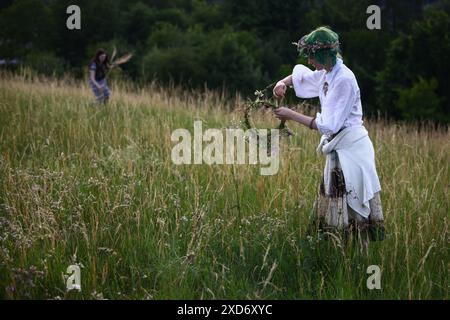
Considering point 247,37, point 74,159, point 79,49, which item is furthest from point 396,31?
point 74,159

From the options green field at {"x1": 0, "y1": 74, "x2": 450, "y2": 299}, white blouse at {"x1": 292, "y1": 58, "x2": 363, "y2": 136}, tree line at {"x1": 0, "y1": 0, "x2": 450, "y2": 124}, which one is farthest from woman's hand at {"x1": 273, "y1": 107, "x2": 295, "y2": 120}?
tree line at {"x1": 0, "y1": 0, "x2": 450, "y2": 124}

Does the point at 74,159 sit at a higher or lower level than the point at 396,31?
lower

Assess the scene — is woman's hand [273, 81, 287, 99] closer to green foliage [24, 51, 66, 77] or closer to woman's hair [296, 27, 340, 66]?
woman's hair [296, 27, 340, 66]

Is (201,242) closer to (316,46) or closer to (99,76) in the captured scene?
(316,46)

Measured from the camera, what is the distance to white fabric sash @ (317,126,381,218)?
355cm

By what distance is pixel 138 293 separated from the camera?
335cm

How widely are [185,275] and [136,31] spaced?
1351 inches

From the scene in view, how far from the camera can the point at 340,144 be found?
3592 mm

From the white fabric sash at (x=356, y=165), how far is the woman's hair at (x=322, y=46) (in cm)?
43

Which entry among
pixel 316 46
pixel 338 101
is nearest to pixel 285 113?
pixel 338 101

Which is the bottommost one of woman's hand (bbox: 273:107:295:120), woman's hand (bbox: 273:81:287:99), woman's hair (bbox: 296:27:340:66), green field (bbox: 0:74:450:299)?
green field (bbox: 0:74:450:299)

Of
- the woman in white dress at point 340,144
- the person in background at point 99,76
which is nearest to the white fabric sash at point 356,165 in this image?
the woman in white dress at point 340,144

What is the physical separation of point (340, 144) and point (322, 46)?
588mm

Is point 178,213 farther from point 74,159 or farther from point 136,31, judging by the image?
point 136,31
